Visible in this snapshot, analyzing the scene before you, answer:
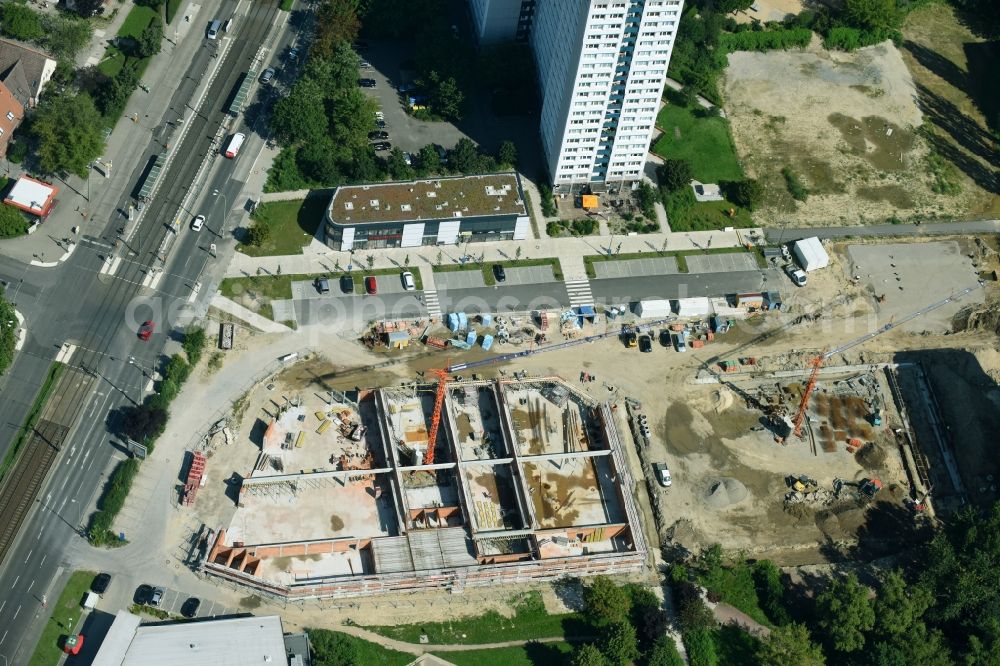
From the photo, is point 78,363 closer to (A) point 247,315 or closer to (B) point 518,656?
(A) point 247,315

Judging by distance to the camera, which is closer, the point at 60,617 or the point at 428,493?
the point at 60,617

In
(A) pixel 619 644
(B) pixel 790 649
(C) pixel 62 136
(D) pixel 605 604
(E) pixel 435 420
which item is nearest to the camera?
(B) pixel 790 649

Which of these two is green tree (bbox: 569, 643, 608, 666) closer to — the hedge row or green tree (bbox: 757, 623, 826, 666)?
green tree (bbox: 757, 623, 826, 666)

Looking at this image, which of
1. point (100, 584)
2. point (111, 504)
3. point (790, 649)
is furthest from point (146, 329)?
point (790, 649)

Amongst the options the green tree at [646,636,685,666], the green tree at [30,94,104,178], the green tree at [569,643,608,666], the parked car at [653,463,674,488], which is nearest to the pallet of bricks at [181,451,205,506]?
the green tree at [30,94,104,178]

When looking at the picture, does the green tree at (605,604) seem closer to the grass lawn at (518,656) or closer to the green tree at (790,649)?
the grass lawn at (518,656)

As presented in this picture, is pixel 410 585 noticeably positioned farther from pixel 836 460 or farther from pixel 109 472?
→ pixel 836 460

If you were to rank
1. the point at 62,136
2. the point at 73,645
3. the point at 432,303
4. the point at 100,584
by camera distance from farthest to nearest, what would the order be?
the point at 62,136 < the point at 432,303 < the point at 100,584 < the point at 73,645

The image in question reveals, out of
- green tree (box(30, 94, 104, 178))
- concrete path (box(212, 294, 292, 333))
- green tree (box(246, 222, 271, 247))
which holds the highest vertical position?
green tree (box(30, 94, 104, 178))

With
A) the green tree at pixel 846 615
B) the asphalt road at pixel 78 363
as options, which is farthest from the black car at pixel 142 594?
the green tree at pixel 846 615
